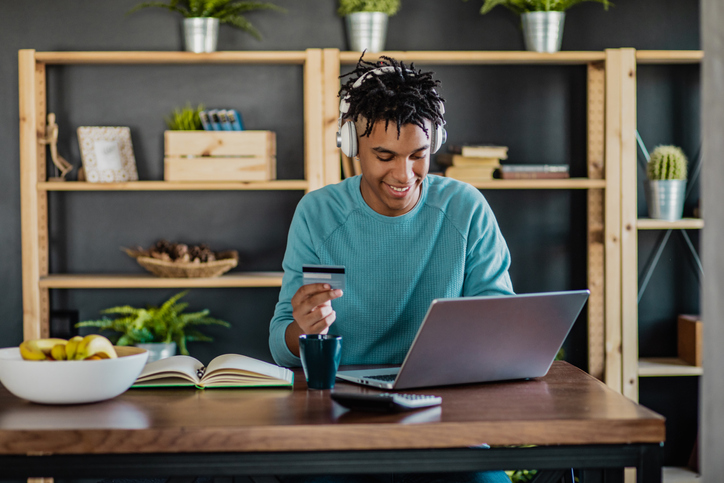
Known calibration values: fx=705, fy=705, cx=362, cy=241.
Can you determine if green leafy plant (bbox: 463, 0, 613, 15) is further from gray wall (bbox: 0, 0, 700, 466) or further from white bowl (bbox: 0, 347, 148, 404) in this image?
white bowl (bbox: 0, 347, 148, 404)

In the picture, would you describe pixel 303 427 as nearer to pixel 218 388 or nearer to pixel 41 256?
pixel 218 388

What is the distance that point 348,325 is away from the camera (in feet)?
5.41

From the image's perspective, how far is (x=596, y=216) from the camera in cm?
294

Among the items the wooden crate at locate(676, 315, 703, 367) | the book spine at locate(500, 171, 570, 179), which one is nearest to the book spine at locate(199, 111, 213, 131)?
the book spine at locate(500, 171, 570, 179)

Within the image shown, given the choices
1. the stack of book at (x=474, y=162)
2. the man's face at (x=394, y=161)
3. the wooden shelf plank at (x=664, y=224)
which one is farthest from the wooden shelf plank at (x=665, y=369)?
the man's face at (x=394, y=161)

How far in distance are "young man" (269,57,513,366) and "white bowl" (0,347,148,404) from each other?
20.2 inches

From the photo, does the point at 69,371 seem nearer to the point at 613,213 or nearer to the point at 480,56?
the point at 480,56

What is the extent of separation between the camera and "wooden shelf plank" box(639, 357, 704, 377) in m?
2.82

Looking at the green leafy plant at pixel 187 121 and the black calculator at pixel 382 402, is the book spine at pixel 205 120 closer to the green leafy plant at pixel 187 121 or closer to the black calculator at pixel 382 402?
the green leafy plant at pixel 187 121

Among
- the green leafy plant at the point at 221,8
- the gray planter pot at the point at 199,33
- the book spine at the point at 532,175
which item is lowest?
the book spine at the point at 532,175

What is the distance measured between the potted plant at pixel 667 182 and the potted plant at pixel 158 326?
6.05 ft

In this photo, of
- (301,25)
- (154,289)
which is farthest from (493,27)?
(154,289)

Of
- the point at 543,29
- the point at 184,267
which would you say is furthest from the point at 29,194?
the point at 543,29

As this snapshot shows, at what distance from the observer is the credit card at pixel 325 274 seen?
126 centimetres
